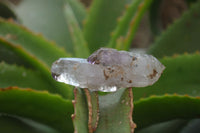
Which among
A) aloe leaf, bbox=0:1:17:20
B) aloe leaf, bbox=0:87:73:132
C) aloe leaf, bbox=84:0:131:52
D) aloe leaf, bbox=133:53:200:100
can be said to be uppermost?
aloe leaf, bbox=0:1:17:20

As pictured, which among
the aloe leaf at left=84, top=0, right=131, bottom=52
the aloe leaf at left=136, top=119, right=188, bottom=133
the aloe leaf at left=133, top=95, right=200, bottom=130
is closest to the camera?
the aloe leaf at left=133, top=95, right=200, bottom=130

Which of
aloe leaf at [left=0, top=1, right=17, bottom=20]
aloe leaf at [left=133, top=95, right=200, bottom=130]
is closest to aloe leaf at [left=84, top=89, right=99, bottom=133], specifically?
aloe leaf at [left=133, top=95, right=200, bottom=130]

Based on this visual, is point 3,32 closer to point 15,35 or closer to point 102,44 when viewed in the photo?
point 15,35

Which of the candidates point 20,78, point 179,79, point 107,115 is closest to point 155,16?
point 179,79

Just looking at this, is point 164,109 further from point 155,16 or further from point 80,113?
point 155,16

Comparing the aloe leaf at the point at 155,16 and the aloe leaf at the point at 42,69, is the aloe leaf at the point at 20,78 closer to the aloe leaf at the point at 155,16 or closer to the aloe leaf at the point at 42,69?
the aloe leaf at the point at 42,69

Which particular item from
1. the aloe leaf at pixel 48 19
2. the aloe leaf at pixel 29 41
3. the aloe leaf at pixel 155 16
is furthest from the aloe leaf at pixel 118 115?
the aloe leaf at pixel 155 16

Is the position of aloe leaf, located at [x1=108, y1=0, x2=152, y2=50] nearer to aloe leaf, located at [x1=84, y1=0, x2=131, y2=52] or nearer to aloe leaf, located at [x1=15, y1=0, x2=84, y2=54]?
aloe leaf, located at [x1=84, y1=0, x2=131, y2=52]
